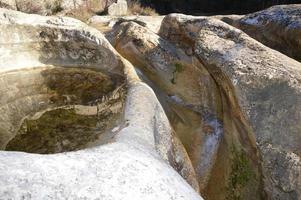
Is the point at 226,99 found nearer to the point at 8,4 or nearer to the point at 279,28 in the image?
the point at 279,28

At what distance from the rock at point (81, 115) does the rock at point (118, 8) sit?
7205mm

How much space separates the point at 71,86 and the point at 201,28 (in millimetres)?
1174

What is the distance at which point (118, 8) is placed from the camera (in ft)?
37.5

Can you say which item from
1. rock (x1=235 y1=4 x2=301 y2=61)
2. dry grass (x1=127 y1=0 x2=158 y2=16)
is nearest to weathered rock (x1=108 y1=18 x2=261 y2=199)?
rock (x1=235 y1=4 x2=301 y2=61)

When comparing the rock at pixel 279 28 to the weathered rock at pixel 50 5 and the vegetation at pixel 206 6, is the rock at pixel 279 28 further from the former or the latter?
the vegetation at pixel 206 6

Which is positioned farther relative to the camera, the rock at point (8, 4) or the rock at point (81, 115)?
the rock at point (8, 4)

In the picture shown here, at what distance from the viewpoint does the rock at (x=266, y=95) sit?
8.47 feet

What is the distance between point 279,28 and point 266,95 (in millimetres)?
1198

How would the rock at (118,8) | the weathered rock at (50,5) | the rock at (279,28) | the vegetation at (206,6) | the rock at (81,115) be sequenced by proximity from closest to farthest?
1. the rock at (81,115)
2. the rock at (279,28)
3. the weathered rock at (50,5)
4. the rock at (118,8)
5. the vegetation at (206,6)

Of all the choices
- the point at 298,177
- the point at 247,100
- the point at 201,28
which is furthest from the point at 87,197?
the point at 201,28

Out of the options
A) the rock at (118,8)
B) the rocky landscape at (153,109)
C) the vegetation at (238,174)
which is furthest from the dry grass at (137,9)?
the vegetation at (238,174)

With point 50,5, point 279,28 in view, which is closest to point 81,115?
point 279,28

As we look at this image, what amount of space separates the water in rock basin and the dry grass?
8182 mm

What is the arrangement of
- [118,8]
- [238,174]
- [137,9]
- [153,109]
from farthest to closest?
[137,9]
[118,8]
[238,174]
[153,109]
